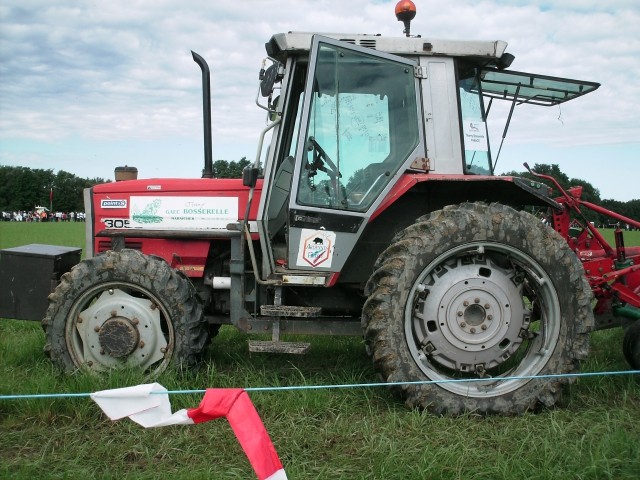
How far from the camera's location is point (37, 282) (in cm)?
475

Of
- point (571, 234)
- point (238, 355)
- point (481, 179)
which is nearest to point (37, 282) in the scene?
point (238, 355)

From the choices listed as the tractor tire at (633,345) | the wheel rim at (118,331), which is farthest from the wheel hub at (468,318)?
the wheel rim at (118,331)

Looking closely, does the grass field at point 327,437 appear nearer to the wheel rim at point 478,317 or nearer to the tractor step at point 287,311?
the wheel rim at point 478,317

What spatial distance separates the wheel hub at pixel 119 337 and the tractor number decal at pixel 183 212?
0.91 metres

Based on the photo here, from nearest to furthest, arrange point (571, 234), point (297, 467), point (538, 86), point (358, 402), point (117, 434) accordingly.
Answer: point (297, 467)
point (117, 434)
point (358, 402)
point (538, 86)
point (571, 234)

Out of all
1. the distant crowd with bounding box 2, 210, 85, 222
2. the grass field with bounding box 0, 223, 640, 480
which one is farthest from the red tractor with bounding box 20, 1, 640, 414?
the distant crowd with bounding box 2, 210, 85, 222

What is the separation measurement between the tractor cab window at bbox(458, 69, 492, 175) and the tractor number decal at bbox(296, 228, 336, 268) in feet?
3.70

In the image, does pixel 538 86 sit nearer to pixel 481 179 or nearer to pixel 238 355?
pixel 481 179

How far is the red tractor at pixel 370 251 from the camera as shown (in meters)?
3.86

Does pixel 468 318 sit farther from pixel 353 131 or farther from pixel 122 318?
pixel 122 318

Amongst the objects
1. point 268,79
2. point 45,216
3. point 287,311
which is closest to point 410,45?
point 268,79

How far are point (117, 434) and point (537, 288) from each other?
9.16 ft

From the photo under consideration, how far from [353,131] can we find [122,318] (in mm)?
2079

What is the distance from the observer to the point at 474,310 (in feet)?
13.0
